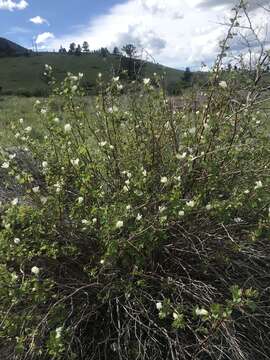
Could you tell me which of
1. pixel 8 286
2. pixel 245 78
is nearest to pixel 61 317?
pixel 8 286

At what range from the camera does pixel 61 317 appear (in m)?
2.81

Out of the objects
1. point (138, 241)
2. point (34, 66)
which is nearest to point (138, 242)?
point (138, 241)

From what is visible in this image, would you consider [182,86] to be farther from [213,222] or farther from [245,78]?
[213,222]

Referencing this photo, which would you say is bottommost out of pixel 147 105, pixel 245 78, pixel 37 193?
pixel 37 193

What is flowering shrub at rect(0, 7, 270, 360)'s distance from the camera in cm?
284

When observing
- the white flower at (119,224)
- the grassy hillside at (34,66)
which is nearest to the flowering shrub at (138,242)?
the white flower at (119,224)

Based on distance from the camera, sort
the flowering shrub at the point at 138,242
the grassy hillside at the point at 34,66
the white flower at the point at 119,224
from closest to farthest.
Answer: the white flower at the point at 119,224 < the flowering shrub at the point at 138,242 < the grassy hillside at the point at 34,66

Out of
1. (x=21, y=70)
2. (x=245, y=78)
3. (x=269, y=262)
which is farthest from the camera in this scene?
(x=21, y=70)

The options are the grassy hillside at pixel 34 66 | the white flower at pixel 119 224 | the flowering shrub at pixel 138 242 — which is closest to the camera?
the white flower at pixel 119 224

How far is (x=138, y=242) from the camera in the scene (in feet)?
9.45

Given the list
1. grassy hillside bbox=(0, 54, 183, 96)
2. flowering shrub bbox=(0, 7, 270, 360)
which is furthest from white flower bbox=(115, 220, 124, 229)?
grassy hillside bbox=(0, 54, 183, 96)

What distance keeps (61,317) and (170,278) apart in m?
0.70

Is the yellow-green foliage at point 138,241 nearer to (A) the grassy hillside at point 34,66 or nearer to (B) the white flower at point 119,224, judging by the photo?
(B) the white flower at point 119,224

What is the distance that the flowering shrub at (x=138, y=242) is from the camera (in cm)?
284
